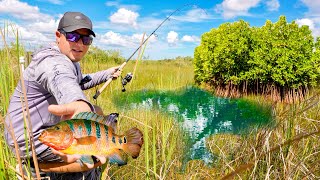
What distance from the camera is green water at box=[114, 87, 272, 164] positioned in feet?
20.8

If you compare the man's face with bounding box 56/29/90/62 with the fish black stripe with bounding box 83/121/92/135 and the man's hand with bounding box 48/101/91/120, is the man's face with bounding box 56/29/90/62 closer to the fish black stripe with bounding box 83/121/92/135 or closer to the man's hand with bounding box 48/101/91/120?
the man's hand with bounding box 48/101/91/120

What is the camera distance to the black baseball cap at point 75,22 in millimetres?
1692

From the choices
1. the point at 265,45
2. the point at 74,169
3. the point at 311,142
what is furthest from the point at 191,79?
the point at 74,169

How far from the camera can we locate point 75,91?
123 centimetres

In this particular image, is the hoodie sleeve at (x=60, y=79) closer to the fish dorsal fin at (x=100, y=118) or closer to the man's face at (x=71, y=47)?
the fish dorsal fin at (x=100, y=118)

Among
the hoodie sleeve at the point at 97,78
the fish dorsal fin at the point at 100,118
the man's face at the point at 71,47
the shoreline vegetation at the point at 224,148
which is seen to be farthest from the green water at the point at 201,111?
the fish dorsal fin at the point at 100,118

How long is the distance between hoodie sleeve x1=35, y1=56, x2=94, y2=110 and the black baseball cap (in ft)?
0.78

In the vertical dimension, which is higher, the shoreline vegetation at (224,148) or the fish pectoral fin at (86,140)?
the fish pectoral fin at (86,140)

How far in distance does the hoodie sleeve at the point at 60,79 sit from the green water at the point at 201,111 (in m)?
Answer: 3.76

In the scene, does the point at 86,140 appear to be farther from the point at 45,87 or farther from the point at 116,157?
the point at 45,87

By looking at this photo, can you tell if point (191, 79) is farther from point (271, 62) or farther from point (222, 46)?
point (271, 62)

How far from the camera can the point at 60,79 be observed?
1330mm

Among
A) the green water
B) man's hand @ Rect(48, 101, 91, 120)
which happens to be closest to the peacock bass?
man's hand @ Rect(48, 101, 91, 120)

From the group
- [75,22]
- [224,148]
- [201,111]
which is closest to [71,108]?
[75,22]
